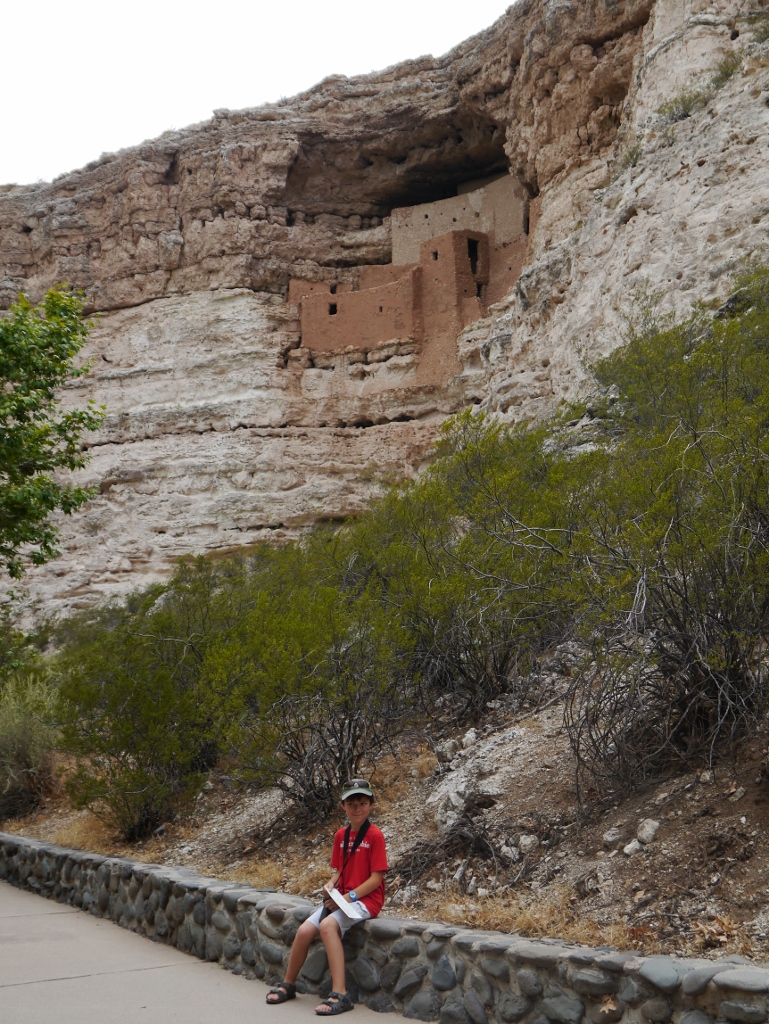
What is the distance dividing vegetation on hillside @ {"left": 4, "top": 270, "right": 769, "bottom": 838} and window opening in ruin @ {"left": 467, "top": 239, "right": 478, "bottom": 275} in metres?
10.7

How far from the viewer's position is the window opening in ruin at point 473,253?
20219mm

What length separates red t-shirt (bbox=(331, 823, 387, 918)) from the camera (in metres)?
3.83

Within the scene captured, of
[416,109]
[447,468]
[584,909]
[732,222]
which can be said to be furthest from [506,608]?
[416,109]

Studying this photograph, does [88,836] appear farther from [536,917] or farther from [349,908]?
[536,917]

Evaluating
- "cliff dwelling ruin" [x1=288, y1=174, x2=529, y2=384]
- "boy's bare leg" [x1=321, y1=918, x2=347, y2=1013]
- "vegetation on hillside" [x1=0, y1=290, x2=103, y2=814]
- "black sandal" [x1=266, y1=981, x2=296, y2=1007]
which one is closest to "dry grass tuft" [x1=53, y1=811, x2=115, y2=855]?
"vegetation on hillside" [x1=0, y1=290, x2=103, y2=814]

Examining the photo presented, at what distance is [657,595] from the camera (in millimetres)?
4523

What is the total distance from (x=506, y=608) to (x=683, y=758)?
1.91 meters

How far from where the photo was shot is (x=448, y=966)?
341 centimetres

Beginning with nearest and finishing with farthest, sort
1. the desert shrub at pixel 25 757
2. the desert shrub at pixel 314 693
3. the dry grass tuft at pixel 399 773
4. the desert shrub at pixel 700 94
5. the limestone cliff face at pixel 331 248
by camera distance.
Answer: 1. the dry grass tuft at pixel 399 773
2. the desert shrub at pixel 314 693
3. the desert shrub at pixel 25 757
4. the desert shrub at pixel 700 94
5. the limestone cliff face at pixel 331 248

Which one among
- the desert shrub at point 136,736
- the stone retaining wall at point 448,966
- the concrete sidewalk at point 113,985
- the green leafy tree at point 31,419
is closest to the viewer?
the stone retaining wall at point 448,966

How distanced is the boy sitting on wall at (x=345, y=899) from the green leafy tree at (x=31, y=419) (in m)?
4.80

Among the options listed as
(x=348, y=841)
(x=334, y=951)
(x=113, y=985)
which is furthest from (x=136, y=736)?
(x=334, y=951)

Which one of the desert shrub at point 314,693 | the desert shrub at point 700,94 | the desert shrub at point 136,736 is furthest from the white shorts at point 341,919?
the desert shrub at point 700,94

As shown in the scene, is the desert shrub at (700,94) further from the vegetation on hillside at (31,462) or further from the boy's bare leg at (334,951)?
the boy's bare leg at (334,951)
